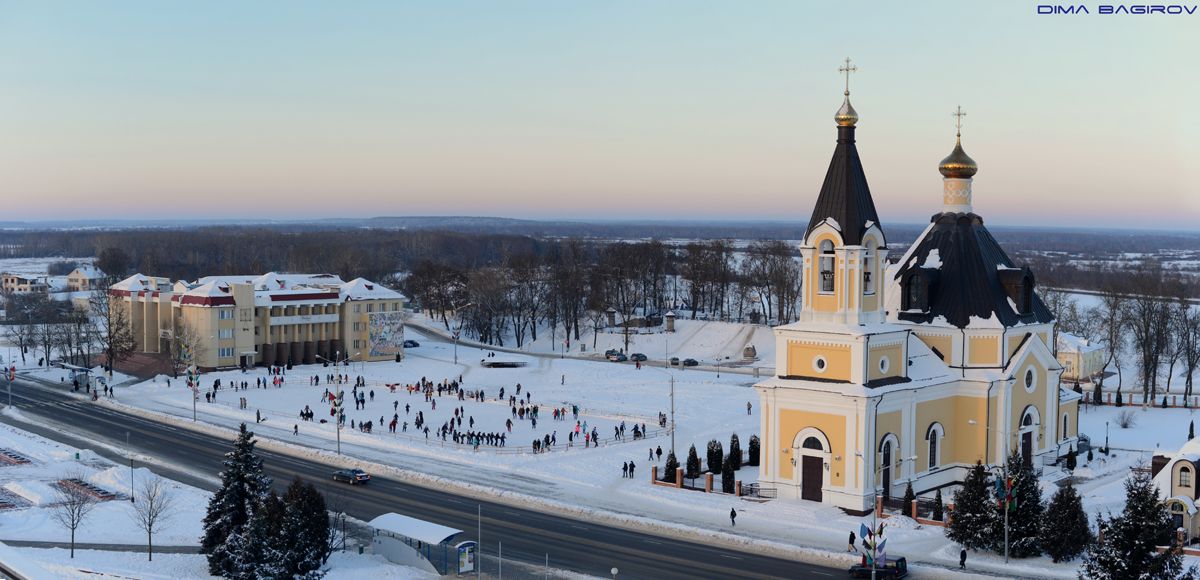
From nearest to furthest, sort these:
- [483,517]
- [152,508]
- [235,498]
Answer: [235,498] → [152,508] → [483,517]

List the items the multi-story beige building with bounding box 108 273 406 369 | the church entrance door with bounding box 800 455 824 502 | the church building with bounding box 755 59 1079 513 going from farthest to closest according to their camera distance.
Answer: the multi-story beige building with bounding box 108 273 406 369, the church entrance door with bounding box 800 455 824 502, the church building with bounding box 755 59 1079 513

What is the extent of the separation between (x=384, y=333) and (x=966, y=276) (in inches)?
1822

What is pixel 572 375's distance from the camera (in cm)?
7025

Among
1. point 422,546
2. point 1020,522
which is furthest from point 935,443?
point 422,546

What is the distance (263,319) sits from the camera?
248 ft

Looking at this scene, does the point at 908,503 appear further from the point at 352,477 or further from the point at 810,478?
the point at 352,477

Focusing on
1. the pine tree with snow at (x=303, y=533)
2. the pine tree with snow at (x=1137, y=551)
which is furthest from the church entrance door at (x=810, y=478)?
the pine tree with snow at (x=303, y=533)

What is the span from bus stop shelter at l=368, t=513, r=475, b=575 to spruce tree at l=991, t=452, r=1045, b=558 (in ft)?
44.6

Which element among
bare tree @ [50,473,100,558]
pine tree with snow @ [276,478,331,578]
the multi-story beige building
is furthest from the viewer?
the multi-story beige building

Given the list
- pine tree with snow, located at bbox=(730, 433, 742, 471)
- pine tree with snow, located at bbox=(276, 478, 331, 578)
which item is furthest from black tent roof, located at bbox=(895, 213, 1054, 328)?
pine tree with snow, located at bbox=(276, 478, 331, 578)

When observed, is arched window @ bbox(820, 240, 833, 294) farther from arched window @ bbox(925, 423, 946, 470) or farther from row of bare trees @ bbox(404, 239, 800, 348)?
row of bare trees @ bbox(404, 239, 800, 348)

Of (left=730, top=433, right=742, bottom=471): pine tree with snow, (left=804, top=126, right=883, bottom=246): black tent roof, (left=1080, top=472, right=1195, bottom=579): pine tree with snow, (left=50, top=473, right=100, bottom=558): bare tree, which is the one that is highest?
(left=804, top=126, right=883, bottom=246): black tent roof

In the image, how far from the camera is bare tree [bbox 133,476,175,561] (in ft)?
107

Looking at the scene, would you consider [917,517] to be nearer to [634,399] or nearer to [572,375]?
[634,399]
